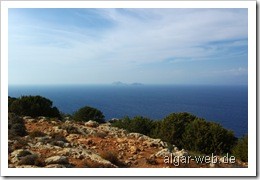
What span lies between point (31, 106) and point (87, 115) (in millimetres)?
3054

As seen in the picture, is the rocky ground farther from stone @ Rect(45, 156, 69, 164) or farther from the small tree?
the small tree

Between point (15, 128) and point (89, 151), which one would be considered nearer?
point (89, 151)

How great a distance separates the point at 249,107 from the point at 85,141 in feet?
16.5

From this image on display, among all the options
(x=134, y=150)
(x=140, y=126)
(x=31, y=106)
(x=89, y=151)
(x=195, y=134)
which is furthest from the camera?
(x=31, y=106)

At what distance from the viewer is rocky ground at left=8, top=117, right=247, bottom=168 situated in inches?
299

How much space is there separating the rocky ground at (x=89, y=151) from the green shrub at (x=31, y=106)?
8.18 ft

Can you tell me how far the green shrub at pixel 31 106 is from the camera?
14.1 metres

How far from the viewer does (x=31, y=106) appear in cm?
1422

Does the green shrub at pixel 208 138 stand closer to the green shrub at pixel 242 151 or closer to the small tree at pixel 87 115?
the green shrub at pixel 242 151

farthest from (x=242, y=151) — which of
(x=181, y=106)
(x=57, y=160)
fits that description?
(x=181, y=106)

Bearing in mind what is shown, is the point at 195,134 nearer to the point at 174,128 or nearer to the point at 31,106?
the point at 174,128

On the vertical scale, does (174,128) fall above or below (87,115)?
below

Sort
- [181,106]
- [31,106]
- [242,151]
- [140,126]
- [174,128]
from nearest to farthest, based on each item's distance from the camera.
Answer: [242,151] < [174,128] < [140,126] < [31,106] < [181,106]

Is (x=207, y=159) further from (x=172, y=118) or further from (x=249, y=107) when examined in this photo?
(x=172, y=118)
